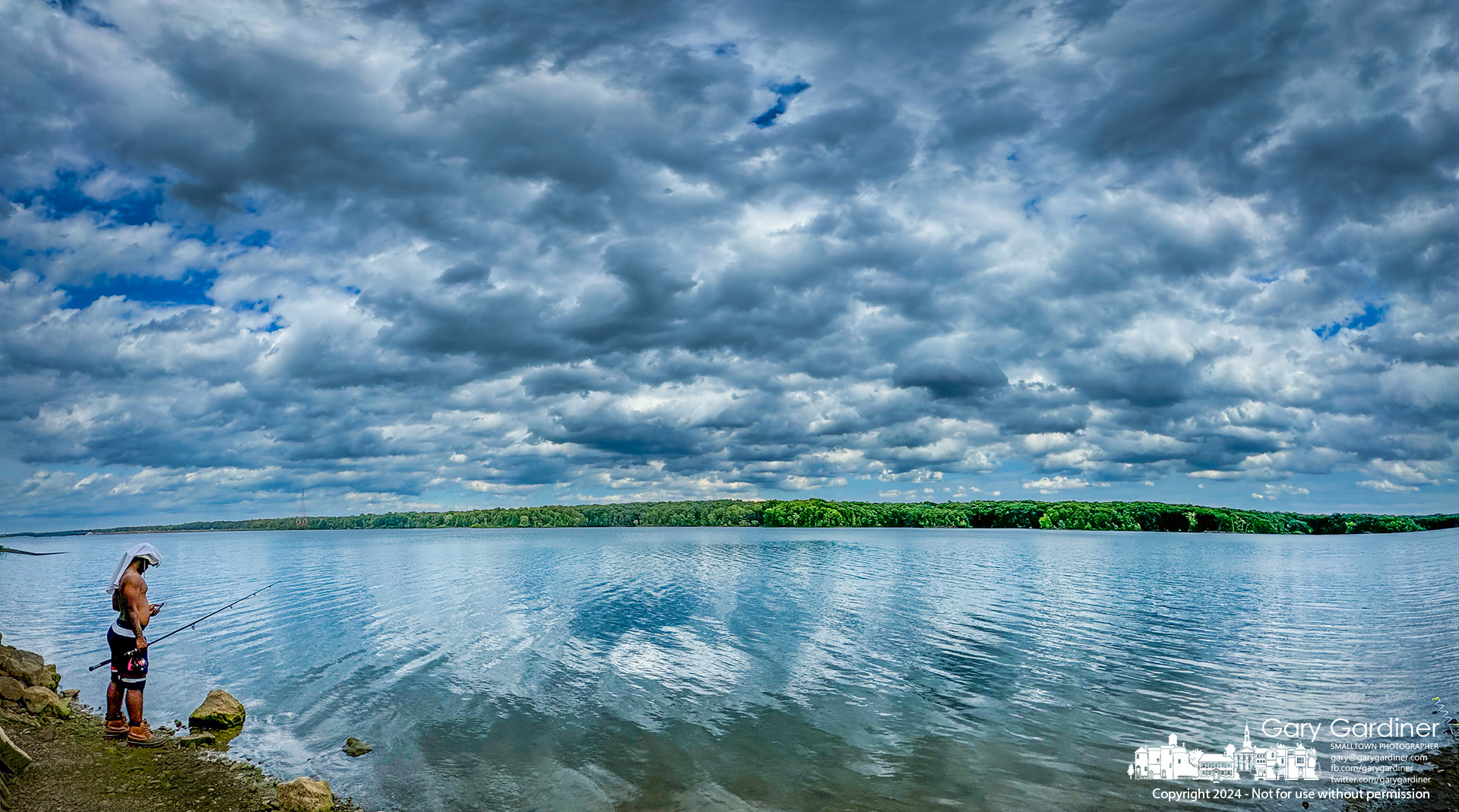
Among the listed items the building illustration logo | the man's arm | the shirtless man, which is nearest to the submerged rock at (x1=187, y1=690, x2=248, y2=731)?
the shirtless man

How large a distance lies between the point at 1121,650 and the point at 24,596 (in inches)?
3066

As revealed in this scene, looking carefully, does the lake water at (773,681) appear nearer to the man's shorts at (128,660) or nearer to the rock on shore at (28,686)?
the rock on shore at (28,686)

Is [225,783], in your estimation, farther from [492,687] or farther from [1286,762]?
[1286,762]

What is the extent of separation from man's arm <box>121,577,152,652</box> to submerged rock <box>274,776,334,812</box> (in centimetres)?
657

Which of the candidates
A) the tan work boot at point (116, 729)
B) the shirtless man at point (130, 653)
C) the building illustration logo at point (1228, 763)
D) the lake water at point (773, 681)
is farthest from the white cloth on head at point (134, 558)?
the building illustration logo at point (1228, 763)

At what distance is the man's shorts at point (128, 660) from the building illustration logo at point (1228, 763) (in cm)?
2247

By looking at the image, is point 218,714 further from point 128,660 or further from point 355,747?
point 355,747

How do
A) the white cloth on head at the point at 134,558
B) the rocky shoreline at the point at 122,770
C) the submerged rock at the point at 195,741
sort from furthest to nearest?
the submerged rock at the point at 195,741, the white cloth on head at the point at 134,558, the rocky shoreline at the point at 122,770

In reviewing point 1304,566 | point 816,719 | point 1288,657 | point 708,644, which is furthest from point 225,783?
point 1304,566

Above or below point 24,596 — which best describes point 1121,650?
above

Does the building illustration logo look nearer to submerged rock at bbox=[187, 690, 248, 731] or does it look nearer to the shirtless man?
submerged rock at bbox=[187, 690, 248, 731]

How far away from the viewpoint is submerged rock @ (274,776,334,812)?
1190cm

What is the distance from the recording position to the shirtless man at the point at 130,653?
15727 mm

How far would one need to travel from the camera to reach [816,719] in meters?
18.4
